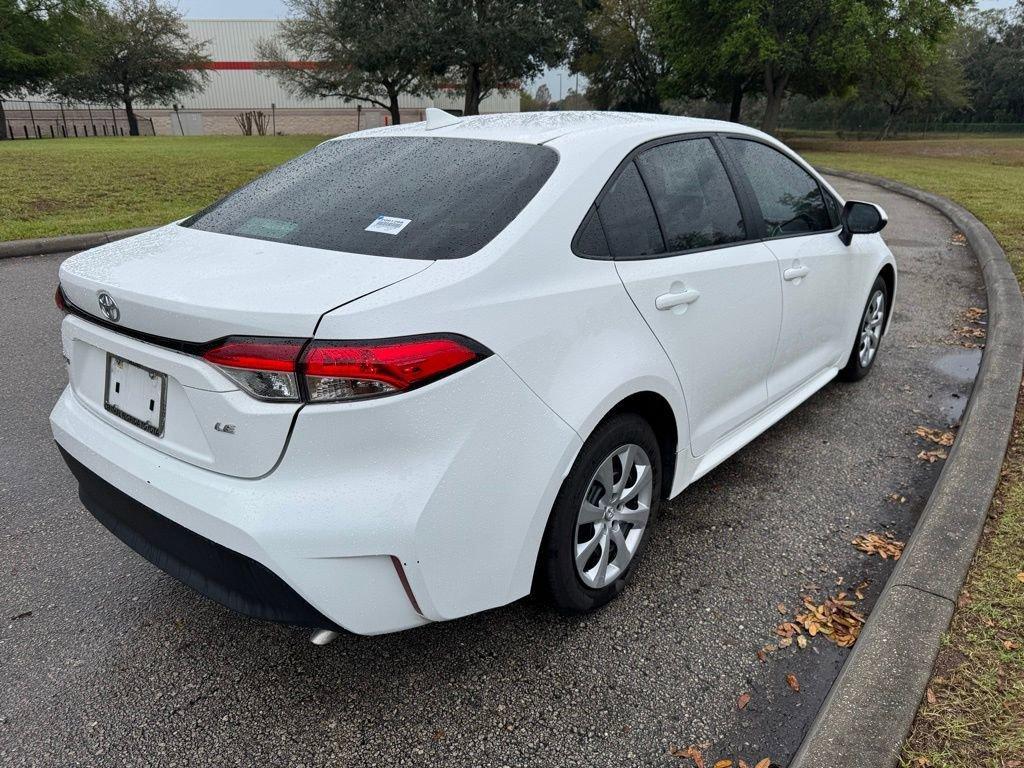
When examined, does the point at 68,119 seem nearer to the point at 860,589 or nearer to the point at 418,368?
the point at 418,368

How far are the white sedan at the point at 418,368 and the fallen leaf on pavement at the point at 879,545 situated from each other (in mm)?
743

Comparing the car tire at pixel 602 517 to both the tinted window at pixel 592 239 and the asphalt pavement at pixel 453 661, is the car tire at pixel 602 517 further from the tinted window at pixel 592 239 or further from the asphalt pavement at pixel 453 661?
the tinted window at pixel 592 239

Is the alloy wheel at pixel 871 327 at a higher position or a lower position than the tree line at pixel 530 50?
lower

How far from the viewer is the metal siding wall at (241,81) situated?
5725 cm

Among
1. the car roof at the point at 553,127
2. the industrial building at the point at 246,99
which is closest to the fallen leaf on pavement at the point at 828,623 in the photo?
the car roof at the point at 553,127

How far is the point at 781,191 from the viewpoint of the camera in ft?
11.6

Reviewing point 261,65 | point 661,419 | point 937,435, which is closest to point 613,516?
point 661,419

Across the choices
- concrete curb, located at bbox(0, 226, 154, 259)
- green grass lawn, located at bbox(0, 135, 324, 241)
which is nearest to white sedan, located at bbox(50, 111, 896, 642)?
concrete curb, located at bbox(0, 226, 154, 259)

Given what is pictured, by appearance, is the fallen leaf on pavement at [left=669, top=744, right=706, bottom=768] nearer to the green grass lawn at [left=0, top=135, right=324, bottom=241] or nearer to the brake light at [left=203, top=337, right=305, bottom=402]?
the brake light at [left=203, top=337, right=305, bottom=402]

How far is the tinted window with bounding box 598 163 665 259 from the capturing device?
7.95 feet

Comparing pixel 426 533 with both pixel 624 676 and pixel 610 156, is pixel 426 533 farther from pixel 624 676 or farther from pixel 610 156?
pixel 610 156

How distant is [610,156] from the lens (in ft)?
8.25

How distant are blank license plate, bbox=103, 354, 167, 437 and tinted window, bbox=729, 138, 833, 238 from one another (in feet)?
8.29

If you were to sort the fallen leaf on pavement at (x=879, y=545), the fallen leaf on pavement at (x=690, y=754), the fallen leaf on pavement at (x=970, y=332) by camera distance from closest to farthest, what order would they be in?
the fallen leaf on pavement at (x=690, y=754)
the fallen leaf on pavement at (x=879, y=545)
the fallen leaf on pavement at (x=970, y=332)
